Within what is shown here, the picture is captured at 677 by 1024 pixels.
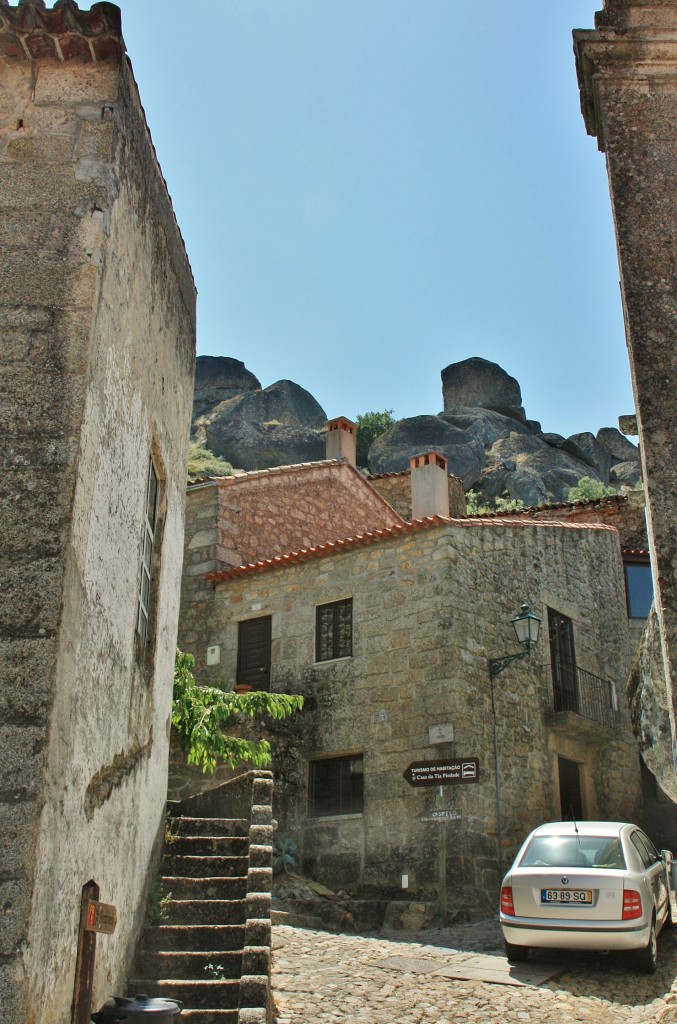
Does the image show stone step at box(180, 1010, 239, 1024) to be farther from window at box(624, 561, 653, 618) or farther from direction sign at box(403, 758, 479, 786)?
window at box(624, 561, 653, 618)

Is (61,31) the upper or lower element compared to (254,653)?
upper

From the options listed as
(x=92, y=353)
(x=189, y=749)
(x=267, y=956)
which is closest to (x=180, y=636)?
(x=189, y=749)

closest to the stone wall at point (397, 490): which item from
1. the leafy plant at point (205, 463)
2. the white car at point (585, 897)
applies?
the leafy plant at point (205, 463)

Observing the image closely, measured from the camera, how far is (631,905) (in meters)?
8.66

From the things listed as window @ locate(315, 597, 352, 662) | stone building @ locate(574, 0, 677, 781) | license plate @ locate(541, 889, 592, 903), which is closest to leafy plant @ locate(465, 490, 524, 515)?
window @ locate(315, 597, 352, 662)

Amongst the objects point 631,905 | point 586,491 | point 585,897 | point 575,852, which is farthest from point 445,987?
point 586,491

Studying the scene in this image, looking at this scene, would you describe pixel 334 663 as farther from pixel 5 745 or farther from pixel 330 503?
pixel 5 745

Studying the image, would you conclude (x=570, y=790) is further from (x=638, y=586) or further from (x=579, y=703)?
(x=638, y=586)

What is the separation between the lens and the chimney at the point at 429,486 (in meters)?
20.2

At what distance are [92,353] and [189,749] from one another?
477 cm

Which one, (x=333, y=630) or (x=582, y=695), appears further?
(x=582, y=695)

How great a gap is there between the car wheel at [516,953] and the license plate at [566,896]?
619 mm

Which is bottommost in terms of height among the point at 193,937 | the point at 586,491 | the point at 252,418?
the point at 193,937

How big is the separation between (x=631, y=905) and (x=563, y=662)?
26.7ft
